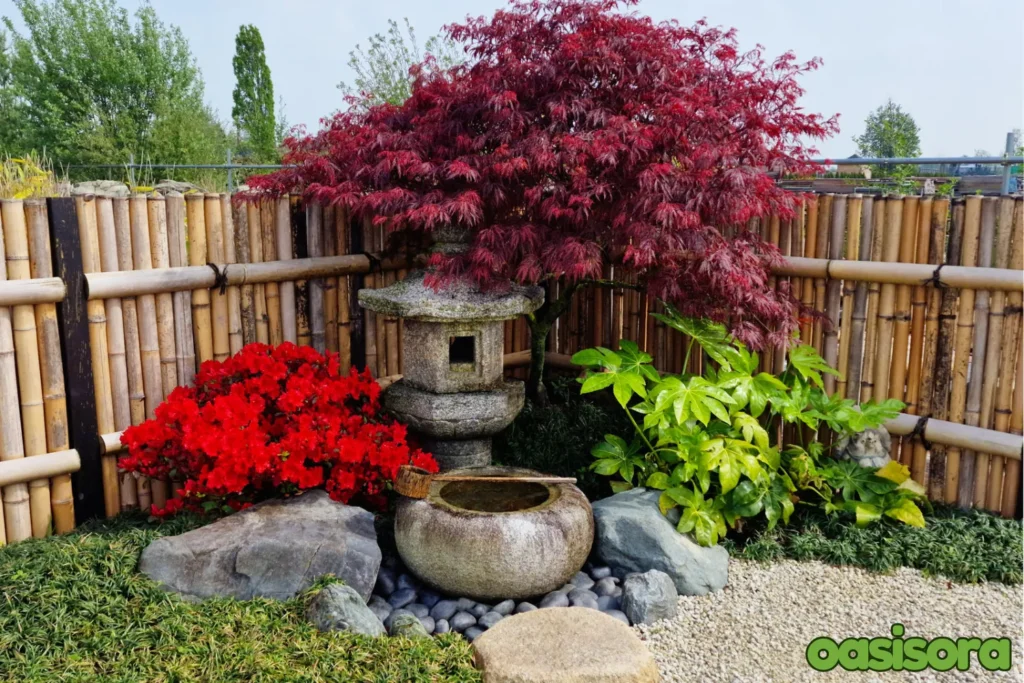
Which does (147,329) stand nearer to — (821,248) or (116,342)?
(116,342)

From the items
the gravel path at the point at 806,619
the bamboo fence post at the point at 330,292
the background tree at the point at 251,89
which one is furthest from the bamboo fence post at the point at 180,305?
the background tree at the point at 251,89

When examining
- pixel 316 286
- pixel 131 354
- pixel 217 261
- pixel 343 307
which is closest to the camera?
pixel 131 354

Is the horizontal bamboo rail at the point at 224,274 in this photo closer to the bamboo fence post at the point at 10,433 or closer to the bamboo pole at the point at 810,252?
the bamboo fence post at the point at 10,433

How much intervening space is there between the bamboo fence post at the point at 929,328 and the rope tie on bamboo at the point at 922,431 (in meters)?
0.01

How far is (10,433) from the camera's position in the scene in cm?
411

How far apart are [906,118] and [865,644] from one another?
34443mm

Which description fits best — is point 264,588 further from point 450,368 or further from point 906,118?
point 906,118

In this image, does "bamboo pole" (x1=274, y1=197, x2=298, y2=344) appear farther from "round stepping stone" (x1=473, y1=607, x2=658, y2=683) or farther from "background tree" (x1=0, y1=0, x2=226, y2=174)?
"background tree" (x1=0, y1=0, x2=226, y2=174)

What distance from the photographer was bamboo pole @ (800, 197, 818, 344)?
16.3 feet

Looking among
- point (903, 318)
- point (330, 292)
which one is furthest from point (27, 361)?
point (903, 318)

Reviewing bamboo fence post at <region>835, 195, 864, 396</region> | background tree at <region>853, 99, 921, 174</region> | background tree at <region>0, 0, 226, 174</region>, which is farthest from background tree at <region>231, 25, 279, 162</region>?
bamboo fence post at <region>835, 195, 864, 396</region>

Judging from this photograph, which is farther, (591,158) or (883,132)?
(883,132)

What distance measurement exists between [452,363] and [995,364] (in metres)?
2.82

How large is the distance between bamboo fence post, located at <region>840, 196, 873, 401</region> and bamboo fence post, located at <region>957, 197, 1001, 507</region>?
0.55 m
